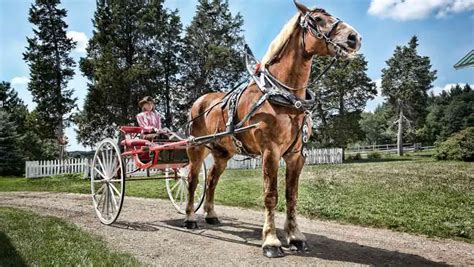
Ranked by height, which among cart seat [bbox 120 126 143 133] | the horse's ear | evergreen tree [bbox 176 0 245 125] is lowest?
cart seat [bbox 120 126 143 133]

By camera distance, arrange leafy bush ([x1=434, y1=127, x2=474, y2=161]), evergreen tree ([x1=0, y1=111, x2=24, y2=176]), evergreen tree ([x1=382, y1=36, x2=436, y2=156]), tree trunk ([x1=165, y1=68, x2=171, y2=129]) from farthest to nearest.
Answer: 1. evergreen tree ([x1=382, y1=36, x2=436, y2=156])
2. tree trunk ([x1=165, y1=68, x2=171, y2=129])
3. evergreen tree ([x1=0, y1=111, x2=24, y2=176])
4. leafy bush ([x1=434, y1=127, x2=474, y2=161])

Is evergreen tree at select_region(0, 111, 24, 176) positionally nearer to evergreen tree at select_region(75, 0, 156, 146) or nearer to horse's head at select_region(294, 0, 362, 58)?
evergreen tree at select_region(75, 0, 156, 146)

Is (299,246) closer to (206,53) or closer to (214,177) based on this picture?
(214,177)

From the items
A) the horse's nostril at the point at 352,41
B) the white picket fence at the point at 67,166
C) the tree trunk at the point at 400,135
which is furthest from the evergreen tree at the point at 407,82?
the horse's nostril at the point at 352,41

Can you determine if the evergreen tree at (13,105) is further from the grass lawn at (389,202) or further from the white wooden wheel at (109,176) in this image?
the white wooden wheel at (109,176)

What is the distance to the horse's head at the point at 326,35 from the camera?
443 cm

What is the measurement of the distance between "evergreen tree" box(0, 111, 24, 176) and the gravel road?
64.5ft

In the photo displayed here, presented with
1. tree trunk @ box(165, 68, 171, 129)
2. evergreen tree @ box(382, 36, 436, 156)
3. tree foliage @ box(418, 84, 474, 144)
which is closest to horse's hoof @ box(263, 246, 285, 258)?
tree trunk @ box(165, 68, 171, 129)

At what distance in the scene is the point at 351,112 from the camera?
38.7 meters

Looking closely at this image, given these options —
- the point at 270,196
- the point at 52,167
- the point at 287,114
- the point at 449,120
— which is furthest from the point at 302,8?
the point at 449,120

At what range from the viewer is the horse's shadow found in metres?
4.65

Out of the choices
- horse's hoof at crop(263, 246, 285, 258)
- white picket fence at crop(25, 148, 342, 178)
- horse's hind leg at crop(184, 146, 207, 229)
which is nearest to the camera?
horse's hoof at crop(263, 246, 285, 258)

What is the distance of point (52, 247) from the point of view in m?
5.13

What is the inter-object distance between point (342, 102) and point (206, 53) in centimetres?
1597
